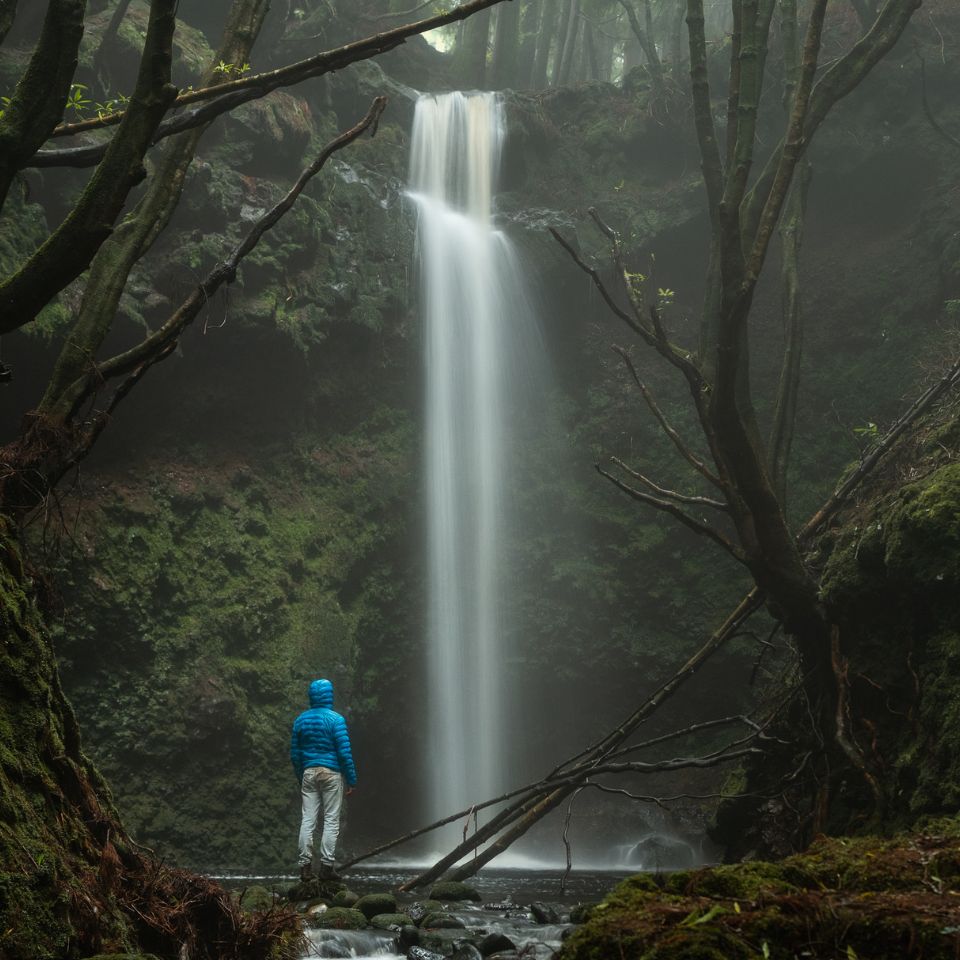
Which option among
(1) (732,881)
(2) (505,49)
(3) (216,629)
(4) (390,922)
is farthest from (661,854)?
(2) (505,49)

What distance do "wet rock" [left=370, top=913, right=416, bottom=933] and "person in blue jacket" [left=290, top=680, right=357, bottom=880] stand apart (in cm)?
164

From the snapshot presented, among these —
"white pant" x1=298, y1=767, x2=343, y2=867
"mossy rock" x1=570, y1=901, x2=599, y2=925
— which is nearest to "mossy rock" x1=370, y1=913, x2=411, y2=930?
"white pant" x1=298, y1=767, x2=343, y2=867

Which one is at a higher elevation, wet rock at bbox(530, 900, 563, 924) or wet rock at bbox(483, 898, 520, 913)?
wet rock at bbox(530, 900, 563, 924)

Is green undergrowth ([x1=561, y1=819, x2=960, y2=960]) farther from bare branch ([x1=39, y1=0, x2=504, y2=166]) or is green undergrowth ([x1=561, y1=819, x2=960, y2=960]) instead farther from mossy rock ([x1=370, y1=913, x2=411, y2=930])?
mossy rock ([x1=370, y1=913, x2=411, y2=930])

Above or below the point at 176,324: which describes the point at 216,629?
below

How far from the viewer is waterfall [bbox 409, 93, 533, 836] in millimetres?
12789

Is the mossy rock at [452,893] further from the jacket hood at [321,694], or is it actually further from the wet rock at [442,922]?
the jacket hood at [321,694]

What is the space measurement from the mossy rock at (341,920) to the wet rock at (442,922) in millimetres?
451

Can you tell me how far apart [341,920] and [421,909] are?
3.55 feet

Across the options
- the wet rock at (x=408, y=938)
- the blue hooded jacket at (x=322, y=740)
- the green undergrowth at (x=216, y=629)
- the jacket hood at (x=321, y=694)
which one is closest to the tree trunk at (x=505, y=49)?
the green undergrowth at (x=216, y=629)

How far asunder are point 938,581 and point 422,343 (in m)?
11.1

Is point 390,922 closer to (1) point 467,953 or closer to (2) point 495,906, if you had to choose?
(1) point 467,953

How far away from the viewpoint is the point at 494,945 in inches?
198

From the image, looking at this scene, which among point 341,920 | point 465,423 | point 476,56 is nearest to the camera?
point 341,920
